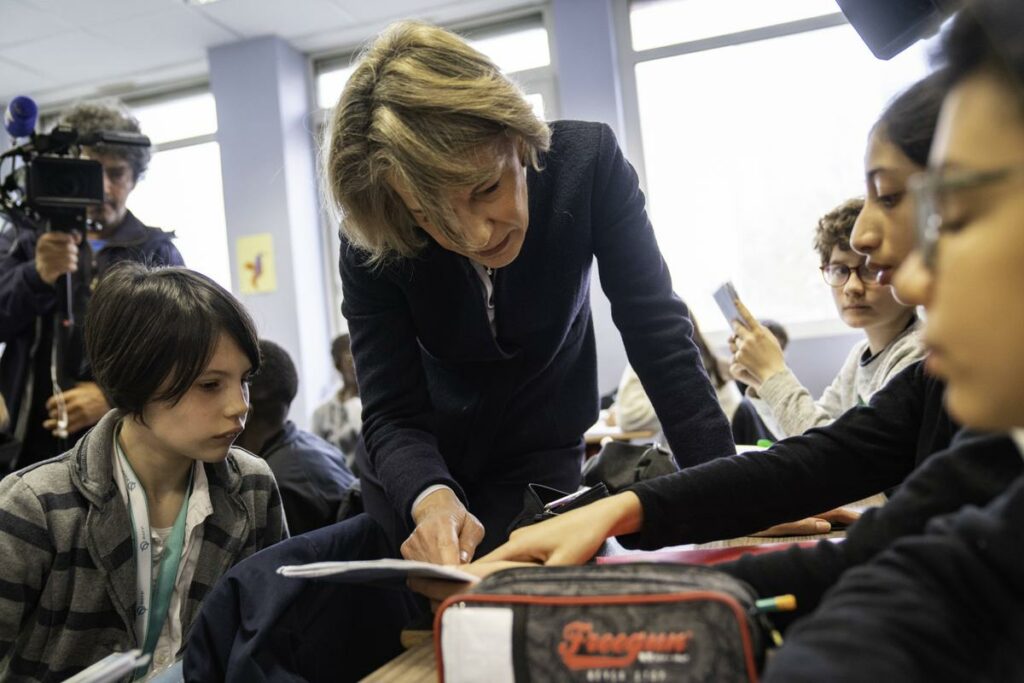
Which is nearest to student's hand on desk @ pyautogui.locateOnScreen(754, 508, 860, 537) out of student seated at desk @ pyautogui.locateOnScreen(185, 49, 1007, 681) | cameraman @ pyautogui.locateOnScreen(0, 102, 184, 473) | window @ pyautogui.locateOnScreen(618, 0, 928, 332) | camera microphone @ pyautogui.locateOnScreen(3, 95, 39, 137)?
student seated at desk @ pyautogui.locateOnScreen(185, 49, 1007, 681)

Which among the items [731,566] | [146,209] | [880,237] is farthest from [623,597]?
[146,209]

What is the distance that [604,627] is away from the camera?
631 mm

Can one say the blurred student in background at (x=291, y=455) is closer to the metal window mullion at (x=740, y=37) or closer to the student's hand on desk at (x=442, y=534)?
the student's hand on desk at (x=442, y=534)

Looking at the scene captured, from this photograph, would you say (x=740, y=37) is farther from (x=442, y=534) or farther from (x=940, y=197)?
(x=940, y=197)

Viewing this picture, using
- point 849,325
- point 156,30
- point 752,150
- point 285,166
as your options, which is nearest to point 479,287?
point 849,325

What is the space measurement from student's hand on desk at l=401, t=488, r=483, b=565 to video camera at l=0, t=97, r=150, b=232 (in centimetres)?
138

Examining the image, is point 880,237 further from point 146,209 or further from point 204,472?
point 146,209

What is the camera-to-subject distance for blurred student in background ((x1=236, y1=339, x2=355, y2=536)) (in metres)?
1.96

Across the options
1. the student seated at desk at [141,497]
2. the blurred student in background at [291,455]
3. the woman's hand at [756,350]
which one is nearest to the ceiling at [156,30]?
the blurred student in background at [291,455]

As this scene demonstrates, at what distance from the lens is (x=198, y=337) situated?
142cm

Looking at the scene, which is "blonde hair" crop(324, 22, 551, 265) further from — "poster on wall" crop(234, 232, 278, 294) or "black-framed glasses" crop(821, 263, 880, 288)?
"poster on wall" crop(234, 232, 278, 294)

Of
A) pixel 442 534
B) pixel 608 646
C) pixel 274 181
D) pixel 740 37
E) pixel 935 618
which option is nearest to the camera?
pixel 935 618

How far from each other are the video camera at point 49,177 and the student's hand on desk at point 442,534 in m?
1.38

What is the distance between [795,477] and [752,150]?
4.48 m
